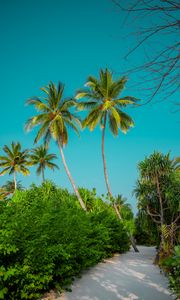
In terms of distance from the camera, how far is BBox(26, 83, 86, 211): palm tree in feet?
90.2

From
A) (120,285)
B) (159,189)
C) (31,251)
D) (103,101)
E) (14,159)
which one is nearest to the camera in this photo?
(31,251)

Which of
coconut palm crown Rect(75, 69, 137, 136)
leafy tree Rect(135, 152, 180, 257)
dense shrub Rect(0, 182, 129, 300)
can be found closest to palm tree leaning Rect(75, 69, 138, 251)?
coconut palm crown Rect(75, 69, 137, 136)

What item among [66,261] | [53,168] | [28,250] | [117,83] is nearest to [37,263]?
[28,250]

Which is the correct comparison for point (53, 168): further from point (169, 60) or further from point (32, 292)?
point (169, 60)

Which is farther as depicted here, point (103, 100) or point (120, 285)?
point (103, 100)

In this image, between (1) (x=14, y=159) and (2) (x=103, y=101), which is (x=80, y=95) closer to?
(2) (x=103, y=101)

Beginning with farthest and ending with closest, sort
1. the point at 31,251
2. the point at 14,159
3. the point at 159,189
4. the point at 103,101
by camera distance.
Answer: the point at 14,159, the point at 103,101, the point at 159,189, the point at 31,251

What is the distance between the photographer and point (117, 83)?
26766 millimetres

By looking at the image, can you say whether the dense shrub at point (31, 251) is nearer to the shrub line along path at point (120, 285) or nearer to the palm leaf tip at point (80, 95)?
the shrub line along path at point (120, 285)

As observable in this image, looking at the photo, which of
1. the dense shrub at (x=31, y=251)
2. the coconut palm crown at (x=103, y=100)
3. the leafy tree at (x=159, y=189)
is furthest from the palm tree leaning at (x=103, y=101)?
the dense shrub at (x=31, y=251)

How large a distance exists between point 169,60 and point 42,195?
778 inches

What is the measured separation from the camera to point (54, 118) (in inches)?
1085

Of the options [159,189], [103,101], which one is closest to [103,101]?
[103,101]

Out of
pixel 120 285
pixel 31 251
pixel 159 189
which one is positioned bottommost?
pixel 120 285
